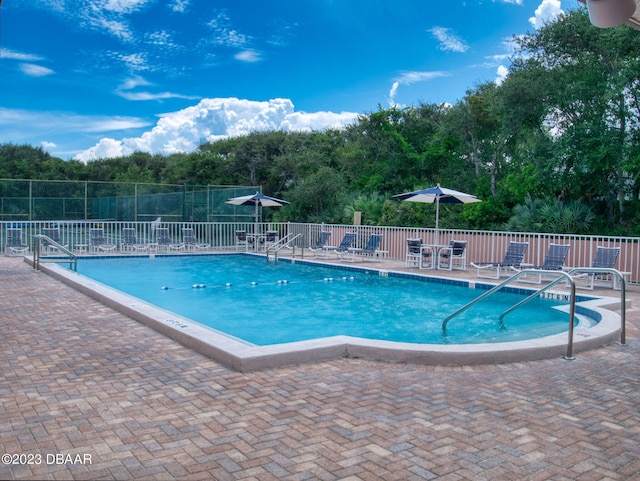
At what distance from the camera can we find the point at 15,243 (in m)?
15.5

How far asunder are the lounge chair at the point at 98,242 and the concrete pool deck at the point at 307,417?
452 inches

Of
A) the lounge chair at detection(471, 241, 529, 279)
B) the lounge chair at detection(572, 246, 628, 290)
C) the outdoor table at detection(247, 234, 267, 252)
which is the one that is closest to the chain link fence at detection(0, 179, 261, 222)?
the outdoor table at detection(247, 234, 267, 252)

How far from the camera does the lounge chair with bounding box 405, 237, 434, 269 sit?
44.4 ft

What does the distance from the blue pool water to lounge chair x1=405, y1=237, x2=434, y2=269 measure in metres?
1.43

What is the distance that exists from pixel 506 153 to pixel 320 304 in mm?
14244

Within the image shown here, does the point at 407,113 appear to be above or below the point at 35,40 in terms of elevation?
below

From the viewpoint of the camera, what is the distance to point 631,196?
618 inches

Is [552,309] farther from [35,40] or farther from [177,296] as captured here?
[35,40]

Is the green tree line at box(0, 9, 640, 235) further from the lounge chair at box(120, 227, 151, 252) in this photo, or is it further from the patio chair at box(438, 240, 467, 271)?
the lounge chair at box(120, 227, 151, 252)

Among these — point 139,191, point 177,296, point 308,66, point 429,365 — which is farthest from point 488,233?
point 308,66

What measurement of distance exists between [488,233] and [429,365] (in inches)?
382

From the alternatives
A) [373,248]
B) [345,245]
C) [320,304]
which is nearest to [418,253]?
[373,248]

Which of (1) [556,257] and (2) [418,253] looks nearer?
(1) [556,257]

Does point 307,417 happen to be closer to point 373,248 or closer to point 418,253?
point 418,253
